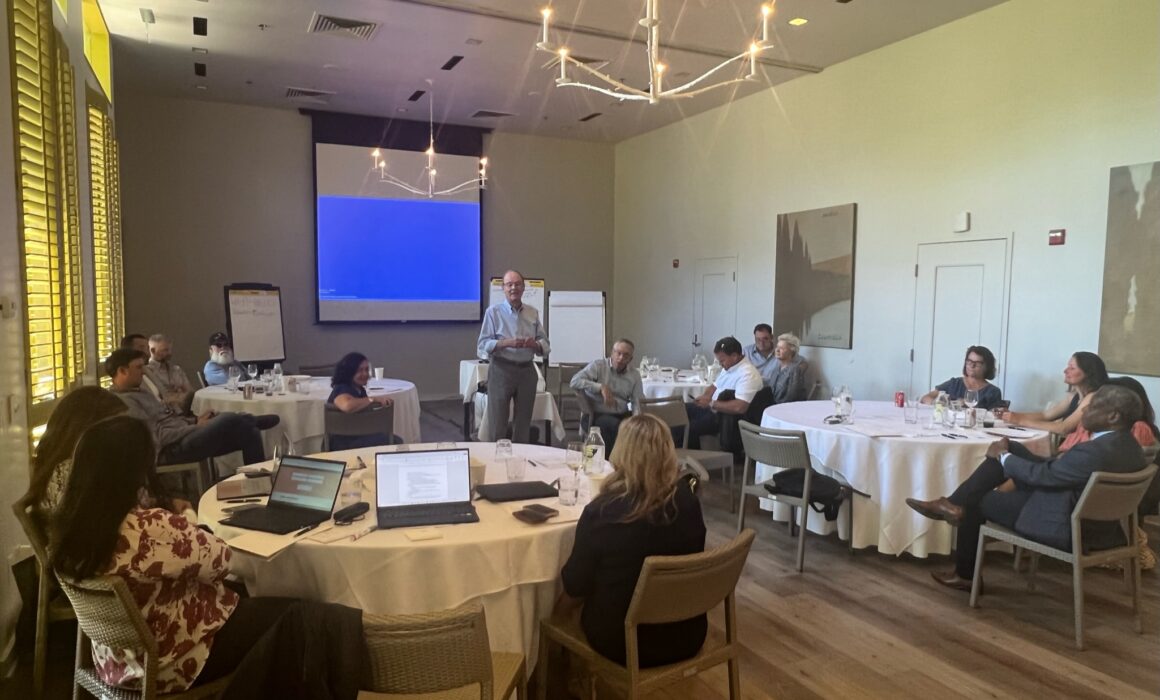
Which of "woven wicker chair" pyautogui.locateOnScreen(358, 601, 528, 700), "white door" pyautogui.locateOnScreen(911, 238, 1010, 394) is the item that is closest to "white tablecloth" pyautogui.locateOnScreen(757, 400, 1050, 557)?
"white door" pyautogui.locateOnScreen(911, 238, 1010, 394)

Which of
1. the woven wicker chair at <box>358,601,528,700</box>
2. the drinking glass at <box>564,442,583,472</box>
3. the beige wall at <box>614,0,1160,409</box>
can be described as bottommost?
the woven wicker chair at <box>358,601,528,700</box>

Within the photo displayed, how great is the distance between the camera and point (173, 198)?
9469mm

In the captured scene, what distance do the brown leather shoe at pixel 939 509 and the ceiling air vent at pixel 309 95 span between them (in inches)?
315

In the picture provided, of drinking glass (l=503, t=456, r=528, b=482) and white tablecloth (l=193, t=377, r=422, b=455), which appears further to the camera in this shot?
white tablecloth (l=193, t=377, r=422, b=455)

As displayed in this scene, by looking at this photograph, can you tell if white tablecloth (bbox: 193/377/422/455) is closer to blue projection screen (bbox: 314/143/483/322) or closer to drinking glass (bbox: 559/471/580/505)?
drinking glass (bbox: 559/471/580/505)

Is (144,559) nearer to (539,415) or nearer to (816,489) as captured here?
(816,489)

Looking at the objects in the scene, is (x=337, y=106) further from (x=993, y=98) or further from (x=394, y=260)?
(x=993, y=98)

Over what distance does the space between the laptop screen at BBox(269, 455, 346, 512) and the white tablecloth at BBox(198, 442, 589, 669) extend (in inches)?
7.6

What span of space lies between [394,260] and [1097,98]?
8350 mm

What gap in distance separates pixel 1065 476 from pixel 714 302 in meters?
6.51

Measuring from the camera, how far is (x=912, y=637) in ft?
11.6

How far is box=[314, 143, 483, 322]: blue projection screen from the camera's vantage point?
10.3m

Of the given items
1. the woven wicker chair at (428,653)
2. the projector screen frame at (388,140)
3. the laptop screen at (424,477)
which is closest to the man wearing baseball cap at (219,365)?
the projector screen frame at (388,140)

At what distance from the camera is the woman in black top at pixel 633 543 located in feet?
7.86
